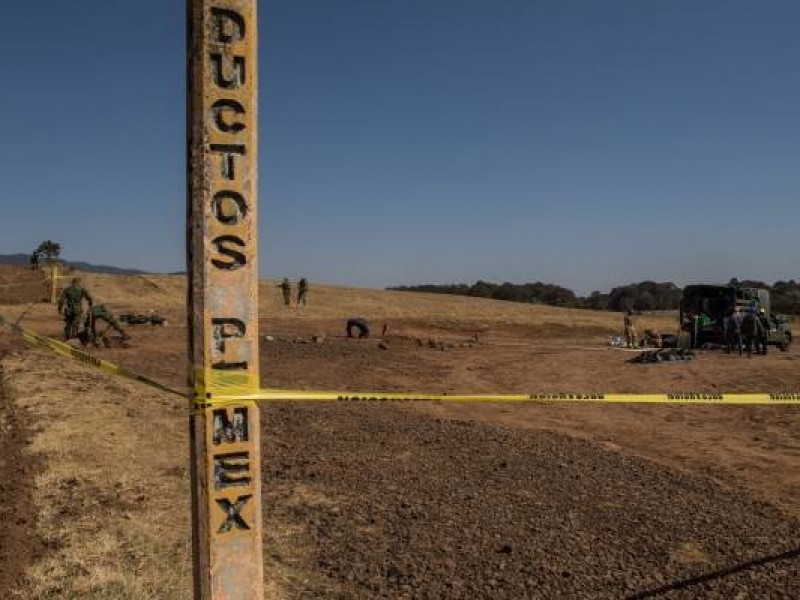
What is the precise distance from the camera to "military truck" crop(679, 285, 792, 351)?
80.3ft

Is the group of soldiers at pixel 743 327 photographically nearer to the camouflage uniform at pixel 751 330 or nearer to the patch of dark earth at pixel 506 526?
the camouflage uniform at pixel 751 330

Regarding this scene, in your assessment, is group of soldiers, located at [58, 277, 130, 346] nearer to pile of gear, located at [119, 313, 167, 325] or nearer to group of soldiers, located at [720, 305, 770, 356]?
pile of gear, located at [119, 313, 167, 325]

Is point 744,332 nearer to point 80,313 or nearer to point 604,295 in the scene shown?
point 80,313

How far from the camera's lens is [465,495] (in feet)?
22.5

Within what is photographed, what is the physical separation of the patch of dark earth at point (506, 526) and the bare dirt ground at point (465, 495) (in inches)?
0.8

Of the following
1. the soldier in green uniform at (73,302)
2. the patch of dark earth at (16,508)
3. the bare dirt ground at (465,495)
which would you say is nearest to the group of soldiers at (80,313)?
the soldier in green uniform at (73,302)

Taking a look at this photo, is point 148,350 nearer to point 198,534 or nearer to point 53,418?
point 53,418

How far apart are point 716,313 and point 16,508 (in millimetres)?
24014

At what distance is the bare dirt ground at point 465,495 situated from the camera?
4996mm

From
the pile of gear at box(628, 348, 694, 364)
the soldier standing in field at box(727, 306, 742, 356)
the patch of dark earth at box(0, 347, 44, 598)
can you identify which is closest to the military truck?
the soldier standing in field at box(727, 306, 742, 356)

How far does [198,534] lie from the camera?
9.11ft

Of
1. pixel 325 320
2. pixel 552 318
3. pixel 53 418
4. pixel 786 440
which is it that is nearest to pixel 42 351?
pixel 53 418

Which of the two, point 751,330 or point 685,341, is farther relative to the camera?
point 685,341

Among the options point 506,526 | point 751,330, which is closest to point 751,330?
point 751,330
